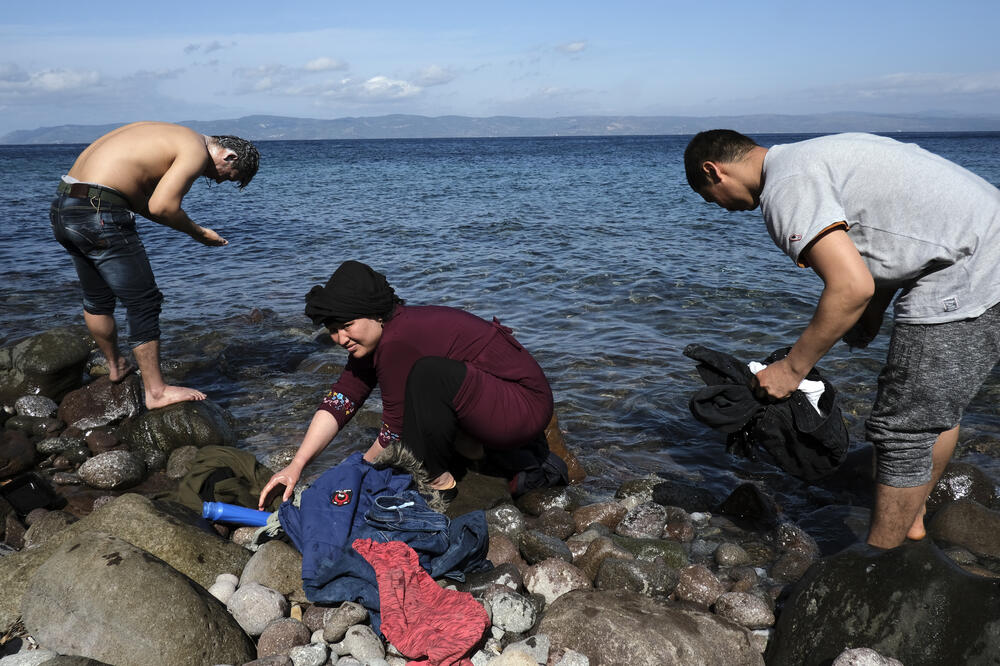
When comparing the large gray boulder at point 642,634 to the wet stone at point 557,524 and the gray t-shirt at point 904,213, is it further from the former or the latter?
the gray t-shirt at point 904,213

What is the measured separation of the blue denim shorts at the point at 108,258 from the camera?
5.32 meters

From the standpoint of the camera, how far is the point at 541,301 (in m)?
10.3

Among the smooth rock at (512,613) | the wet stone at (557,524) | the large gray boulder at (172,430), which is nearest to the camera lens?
the smooth rock at (512,613)

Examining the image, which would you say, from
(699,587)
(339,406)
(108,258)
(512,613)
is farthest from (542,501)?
(108,258)

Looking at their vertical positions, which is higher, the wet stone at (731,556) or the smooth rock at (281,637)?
the smooth rock at (281,637)

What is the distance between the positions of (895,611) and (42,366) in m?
6.48

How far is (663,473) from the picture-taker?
213 inches

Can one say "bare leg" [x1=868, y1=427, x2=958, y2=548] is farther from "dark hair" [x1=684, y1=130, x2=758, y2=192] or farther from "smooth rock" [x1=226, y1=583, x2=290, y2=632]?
"smooth rock" [x1=226, y1=583, x2=290, y2=632]

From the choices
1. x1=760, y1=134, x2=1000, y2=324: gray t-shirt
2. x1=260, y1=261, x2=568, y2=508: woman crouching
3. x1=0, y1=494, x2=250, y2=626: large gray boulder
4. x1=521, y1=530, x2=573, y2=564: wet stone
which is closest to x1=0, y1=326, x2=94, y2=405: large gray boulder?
x1=0, y1=494, x2=250, y2=626: large gray boulder

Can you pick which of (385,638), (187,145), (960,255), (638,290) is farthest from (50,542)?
(638,290)

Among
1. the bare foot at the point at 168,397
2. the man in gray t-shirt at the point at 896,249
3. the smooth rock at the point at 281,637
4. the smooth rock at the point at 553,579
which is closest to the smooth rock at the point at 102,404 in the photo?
the bare foot at the point at 168,397

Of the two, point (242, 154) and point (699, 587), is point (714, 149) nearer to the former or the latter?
point (699, 587)

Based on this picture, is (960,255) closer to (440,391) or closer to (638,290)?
(440,391)

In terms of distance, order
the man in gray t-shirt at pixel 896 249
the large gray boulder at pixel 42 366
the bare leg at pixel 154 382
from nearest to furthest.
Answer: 1. the man in gray t-shirt at pixel 896 249
2. the bare leg at pixel 154 382
3. the large gray boulder at pixel 42 366
